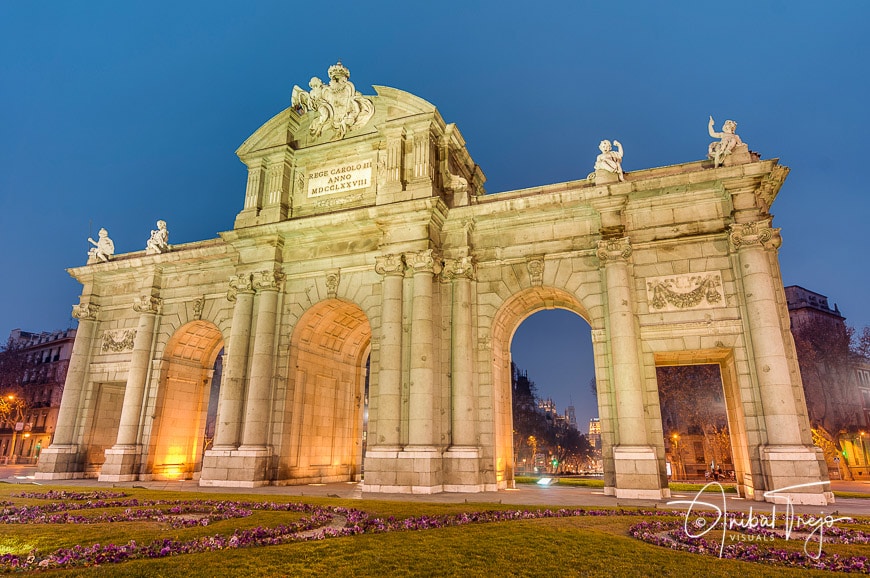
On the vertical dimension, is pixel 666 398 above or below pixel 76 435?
above

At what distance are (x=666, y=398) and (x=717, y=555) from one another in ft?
128

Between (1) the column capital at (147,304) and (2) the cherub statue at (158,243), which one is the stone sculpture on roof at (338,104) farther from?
(1) the column capital at (147,304)

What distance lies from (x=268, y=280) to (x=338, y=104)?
10295mm

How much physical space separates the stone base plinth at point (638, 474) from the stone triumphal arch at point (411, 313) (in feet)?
0.23

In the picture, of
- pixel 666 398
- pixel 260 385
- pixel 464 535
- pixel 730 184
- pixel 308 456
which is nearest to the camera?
pixel 464 535

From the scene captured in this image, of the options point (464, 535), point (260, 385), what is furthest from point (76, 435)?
point (464, 535)

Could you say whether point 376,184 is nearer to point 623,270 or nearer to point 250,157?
point 250,157

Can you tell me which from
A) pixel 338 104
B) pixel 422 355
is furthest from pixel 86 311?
pixel 422 355

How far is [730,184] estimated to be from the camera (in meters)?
21.8

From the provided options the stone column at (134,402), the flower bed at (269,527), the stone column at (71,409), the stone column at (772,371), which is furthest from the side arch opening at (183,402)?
the stone column at (772,371)

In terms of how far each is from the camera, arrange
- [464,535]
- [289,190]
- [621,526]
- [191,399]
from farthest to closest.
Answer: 1. [191,399]
2. [289,190]
3. [621,526]
4. [464,535]

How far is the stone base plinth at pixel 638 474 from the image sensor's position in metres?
19.2

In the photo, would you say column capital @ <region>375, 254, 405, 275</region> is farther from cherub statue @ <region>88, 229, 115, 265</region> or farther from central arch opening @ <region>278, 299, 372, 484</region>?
cherub statue @ <region>88, 229, 115, 265</region>

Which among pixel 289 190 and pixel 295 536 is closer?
pixel 295 536
